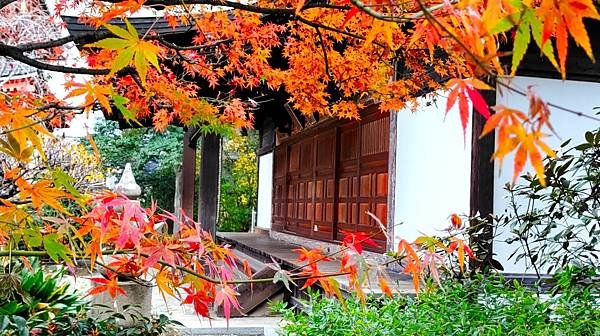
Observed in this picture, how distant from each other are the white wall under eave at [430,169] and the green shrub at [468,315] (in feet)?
6.16

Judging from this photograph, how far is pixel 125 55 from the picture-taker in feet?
3.81

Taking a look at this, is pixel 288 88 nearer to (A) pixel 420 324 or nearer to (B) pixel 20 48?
(A) pixel 420 324

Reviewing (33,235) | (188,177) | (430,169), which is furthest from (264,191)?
(33,235)

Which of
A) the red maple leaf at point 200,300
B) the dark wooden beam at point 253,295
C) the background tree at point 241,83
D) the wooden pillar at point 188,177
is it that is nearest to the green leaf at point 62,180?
the background tree at point 241,83

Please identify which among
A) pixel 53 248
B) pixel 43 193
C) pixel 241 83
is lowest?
pixel 53 248

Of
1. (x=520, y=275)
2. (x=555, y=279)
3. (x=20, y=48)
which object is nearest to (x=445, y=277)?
(x=555, y=279)

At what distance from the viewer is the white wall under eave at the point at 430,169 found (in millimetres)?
5230

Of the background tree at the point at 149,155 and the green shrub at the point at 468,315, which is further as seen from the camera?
the background tree at the point at 149,155

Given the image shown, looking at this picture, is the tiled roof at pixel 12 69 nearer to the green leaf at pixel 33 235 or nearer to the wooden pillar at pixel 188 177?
the wooden pillar at pixel 188 177

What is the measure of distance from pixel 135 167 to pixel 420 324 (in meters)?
16.6

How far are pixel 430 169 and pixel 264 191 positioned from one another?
8.05 metres

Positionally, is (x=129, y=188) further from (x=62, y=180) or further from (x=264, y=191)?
(x=264, y=191)

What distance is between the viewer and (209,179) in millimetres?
8383

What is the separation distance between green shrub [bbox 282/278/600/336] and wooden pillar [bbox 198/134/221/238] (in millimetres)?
4743
